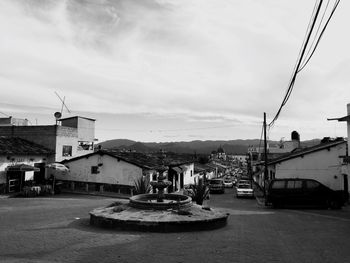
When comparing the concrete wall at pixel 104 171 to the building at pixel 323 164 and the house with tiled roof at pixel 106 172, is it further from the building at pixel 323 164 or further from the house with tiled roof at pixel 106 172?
the building at pixel 323 164

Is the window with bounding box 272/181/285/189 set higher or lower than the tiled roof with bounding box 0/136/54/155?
lower

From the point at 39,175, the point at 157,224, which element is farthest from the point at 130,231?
the point at 39,175

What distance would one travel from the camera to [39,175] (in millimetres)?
27484

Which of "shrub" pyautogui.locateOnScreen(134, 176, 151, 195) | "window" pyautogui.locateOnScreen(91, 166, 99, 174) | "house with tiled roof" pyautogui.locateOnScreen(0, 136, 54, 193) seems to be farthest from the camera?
"window" pyautogui.locateOnScreen(91, 166, 99, 174)

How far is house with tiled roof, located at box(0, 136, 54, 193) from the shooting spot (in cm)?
2308

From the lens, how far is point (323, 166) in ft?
85.0

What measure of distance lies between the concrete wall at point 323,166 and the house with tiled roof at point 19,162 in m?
21.8

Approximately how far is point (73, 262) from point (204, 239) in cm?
366

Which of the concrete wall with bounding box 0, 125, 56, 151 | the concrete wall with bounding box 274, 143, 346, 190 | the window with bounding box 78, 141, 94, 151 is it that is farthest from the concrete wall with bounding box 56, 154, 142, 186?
the concrete wall with bounding box 274, 143, 346, 190

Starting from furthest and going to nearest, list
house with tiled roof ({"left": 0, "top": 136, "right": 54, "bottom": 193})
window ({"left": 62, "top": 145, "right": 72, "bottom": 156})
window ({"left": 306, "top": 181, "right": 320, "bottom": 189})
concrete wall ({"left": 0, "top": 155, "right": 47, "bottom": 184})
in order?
window ({"left": 62, "top": 145, "right": 72, "bottom": 156}) → house with tiled roof ({"left": 0, "top": 136, "right": 54, "bottom": 193}) → concrete wall ({"left": 0, "top": 155, "right": 47, "bottom": 184}) → window ({"left": 306, "top": 181, "right": 320, "bottom": 189})

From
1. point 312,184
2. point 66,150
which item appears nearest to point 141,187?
point 312,184

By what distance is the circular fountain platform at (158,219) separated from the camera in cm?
959

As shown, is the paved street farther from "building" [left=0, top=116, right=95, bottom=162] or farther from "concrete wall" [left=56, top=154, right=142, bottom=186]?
"building" [left=0, top=116, right=95, bottom=162]

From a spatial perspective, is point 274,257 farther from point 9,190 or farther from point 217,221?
point 9,190
